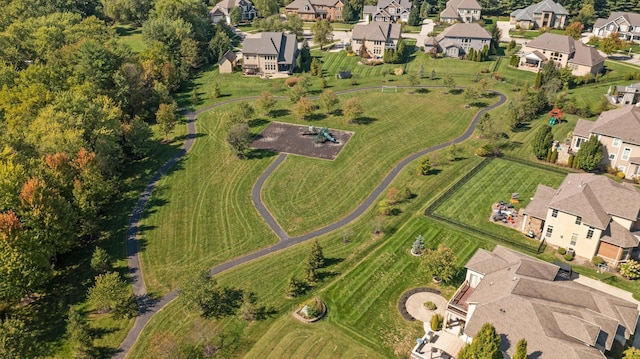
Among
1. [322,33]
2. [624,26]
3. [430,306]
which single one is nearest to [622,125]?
[430,306]

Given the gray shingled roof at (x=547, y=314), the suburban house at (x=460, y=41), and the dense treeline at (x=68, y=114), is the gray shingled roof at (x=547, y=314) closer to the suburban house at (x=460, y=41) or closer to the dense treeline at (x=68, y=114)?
the dense treeline at (x=68, y=114)

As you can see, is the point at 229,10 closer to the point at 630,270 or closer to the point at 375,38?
the point at 375,38

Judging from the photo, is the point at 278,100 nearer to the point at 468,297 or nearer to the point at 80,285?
the point at 80,285

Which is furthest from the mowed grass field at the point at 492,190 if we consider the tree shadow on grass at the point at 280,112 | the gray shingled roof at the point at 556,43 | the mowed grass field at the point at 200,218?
the gray shingled roof at the point at 556,43

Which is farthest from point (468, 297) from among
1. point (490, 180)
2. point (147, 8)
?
point (147, 8)

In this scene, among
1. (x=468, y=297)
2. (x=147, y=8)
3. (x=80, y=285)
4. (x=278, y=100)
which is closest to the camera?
(x=468, y=297)

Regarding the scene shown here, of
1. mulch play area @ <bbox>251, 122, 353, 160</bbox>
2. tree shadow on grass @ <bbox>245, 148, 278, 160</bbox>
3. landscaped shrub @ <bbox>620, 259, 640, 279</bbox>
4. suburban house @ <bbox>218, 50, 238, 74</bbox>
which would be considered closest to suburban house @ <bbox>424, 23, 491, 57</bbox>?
mulch play area @ <bbox>251, 122, 353, 160</bbox>
